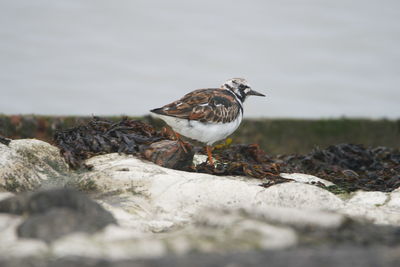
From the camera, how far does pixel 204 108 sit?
21.6ft

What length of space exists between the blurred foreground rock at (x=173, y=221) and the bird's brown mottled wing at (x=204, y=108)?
3.51 feet

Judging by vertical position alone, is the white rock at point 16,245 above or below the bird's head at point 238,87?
below

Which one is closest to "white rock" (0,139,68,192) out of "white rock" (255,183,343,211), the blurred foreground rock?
the blurred foreground rock

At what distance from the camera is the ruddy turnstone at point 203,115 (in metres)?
6.48

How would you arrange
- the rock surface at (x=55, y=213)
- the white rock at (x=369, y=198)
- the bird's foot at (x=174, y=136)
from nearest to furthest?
the rock surface at (x=55, y=213) → the white rock at (x=369, y=198) → the bird's foot at (x=174, y=136)

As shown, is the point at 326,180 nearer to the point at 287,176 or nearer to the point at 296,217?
the point at 287,176

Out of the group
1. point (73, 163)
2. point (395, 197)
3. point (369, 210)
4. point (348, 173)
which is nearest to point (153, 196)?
point (73, 163)

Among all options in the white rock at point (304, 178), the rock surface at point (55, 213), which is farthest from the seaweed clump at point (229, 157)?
the rock surface at point (55, 213)

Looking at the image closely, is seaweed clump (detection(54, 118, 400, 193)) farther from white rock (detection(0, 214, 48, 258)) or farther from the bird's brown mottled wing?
white rock (detection(0, 214, 48, 258))

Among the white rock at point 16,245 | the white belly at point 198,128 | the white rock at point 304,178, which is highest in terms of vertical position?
the white belly at point 198,128

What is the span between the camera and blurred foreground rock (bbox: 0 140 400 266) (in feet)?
10.7

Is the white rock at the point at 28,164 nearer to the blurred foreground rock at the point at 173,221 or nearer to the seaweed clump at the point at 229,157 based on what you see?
the blurred foreground rock at the point at 173,221

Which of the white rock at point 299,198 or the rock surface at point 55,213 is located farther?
the white rock at point 299,198

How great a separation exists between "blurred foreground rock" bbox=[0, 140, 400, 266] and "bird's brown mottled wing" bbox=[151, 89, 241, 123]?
107 centimetres
